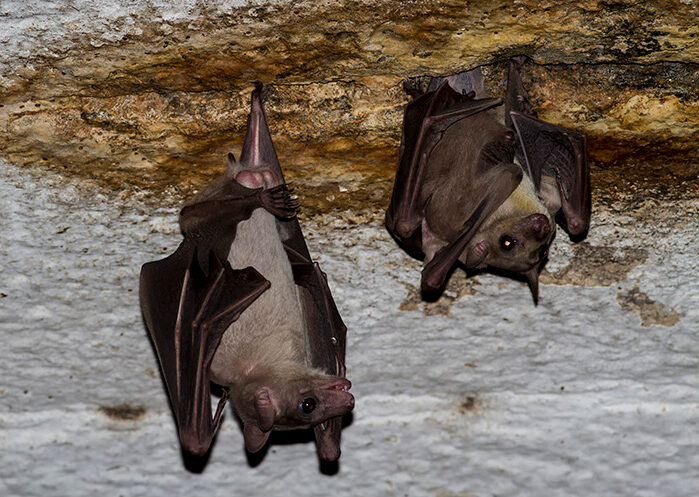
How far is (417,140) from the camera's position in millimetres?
3809

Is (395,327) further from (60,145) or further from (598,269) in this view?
(60,145)

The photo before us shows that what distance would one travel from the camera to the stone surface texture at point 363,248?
3.59 meters

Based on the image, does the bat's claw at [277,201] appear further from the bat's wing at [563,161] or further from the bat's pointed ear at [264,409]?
the bat's wing at [563,161]

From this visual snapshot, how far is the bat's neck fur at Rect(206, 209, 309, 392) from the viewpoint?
11.9ft

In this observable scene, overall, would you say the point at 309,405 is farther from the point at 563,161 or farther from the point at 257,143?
the point at 563,161

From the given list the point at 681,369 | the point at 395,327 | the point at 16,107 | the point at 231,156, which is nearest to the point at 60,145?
the point at 16,107

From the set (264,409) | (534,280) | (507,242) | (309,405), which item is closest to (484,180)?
(507,242)

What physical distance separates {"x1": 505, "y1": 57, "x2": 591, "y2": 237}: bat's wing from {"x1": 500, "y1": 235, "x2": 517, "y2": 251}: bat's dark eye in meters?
0.28

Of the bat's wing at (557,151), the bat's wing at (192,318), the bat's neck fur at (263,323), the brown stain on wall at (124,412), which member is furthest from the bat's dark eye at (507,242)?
the brown stain on wall at (124,412)

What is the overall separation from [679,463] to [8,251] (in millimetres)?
2663

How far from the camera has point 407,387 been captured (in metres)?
3.79

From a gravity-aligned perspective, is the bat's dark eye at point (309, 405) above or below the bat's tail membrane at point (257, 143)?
below

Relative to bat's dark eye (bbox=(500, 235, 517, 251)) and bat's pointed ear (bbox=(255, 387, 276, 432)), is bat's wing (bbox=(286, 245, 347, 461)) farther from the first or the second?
bat's dark eye (bbox=(500, 235, 517, 251))

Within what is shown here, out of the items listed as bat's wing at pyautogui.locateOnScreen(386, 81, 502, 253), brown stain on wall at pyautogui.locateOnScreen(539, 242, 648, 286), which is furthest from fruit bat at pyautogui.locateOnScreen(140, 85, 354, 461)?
brown stain on wall at pyautogui.locateOnScreen(539, 242, 648, 286)
